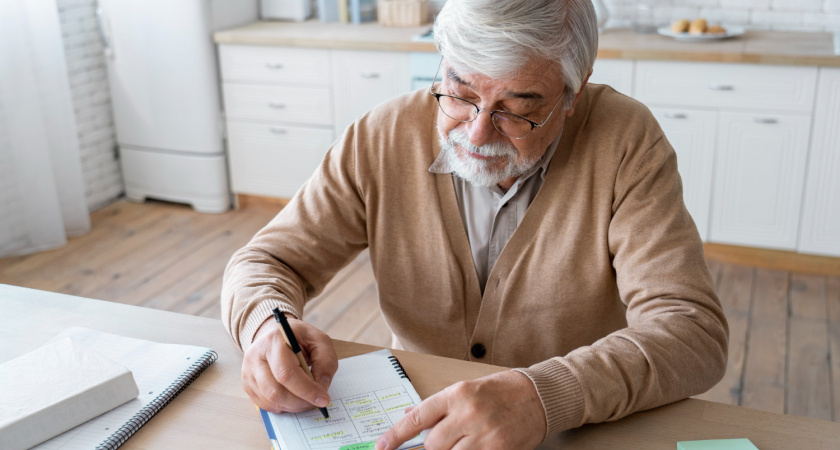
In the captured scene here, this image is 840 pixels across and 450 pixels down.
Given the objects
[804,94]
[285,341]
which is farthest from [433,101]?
[804,94]

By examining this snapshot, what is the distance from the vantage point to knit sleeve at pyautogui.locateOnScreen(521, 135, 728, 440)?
1043 mm

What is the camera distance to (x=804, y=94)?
2.89m

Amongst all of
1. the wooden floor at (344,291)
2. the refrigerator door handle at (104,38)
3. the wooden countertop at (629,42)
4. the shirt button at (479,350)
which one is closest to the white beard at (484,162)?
the shirt button at (479,350)

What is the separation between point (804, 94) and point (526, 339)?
2.00 metres

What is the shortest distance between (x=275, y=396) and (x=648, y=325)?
0.55 metres

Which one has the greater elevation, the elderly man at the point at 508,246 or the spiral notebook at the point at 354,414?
the elderly man at the point at 508,246

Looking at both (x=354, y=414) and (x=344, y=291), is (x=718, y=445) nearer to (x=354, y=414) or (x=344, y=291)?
(x=354, y=414)

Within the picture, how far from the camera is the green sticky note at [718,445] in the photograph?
0.99m

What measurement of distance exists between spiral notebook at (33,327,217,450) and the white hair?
606mm

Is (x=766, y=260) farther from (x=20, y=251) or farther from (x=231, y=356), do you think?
(x=20, y=251)

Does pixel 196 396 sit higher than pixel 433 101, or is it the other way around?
pixel 433 101

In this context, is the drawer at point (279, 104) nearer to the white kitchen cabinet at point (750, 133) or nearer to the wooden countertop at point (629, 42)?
the wooden countertop at point (629, 42)

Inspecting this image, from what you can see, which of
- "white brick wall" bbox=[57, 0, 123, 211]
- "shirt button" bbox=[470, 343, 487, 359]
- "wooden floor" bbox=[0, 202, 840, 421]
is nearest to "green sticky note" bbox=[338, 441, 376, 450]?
"shirt button" bbox=[470, 343, 487, 359]

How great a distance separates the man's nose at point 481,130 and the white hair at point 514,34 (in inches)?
3.1
